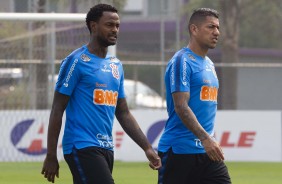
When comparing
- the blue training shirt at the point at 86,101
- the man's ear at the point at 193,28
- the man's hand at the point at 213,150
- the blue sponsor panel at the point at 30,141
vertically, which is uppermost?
the man's ear at the point at 193,28

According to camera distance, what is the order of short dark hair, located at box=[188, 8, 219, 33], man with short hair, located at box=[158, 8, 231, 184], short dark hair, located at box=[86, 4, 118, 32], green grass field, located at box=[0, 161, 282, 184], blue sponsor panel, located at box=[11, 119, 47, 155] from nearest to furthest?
short dark hair, located at box=[86, 4, 118, 32] < man with short hair, located at box=[158, 8, 231, 184] < short dark hair, located at box=[188, 8, 219, 33] < green grass field, located at box=[0, 161, 282, 184] < blue sponsor panel, located at box=[11, 119, 47, 155]

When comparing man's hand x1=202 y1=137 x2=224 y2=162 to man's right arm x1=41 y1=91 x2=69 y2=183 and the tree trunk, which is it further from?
the tree trunk

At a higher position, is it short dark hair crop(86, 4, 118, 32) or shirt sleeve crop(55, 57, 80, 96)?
short dark hair crop(86, 4, 118, 32)

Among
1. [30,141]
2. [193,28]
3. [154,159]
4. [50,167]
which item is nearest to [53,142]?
[50,167]

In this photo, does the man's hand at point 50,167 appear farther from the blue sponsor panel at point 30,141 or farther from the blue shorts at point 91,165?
the blue sponsor panel at point 30,141

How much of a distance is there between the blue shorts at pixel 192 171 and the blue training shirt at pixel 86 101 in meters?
0.56

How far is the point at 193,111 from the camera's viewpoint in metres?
7.75

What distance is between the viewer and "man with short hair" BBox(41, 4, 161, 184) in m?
7.33

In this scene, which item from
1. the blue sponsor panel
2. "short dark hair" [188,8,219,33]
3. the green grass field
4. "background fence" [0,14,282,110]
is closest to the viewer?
"short dark hair" [188,8,219,33]

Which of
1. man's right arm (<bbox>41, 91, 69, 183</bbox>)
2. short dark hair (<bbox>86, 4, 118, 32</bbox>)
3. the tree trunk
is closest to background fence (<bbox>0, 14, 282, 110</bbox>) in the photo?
the tree trunk

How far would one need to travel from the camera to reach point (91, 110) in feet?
24.3

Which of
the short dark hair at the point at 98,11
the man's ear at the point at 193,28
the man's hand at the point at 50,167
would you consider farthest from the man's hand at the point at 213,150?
the short dark hair at the point at 98,11

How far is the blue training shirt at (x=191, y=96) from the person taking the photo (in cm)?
776

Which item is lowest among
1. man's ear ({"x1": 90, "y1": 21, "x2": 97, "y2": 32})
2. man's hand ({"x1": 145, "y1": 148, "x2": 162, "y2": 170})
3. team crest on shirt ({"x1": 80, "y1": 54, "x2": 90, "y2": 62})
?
man's hand ({"x1": 145, "y1": 148, "x2": 162, "y2": 170})
